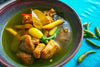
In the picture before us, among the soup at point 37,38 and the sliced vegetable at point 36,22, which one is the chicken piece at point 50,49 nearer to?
the soup at point 37,38

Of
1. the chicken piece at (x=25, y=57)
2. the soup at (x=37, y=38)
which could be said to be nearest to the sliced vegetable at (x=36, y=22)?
the soup at (x=37, y=38)

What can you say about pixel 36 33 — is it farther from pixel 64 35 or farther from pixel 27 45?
pixel 64 35

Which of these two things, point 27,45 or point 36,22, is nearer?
point 27,45

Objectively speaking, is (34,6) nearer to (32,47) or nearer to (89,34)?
(32,47)

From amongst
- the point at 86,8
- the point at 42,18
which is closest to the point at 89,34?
the point at 86,8

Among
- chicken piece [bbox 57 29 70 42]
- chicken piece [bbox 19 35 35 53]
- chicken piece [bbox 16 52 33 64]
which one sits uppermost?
chicken piece [bbox 57 29 70 42]

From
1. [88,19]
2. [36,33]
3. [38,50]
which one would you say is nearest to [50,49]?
[38,50]

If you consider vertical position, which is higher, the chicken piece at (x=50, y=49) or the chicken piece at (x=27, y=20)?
the chicken piece at (x=27, y=20)

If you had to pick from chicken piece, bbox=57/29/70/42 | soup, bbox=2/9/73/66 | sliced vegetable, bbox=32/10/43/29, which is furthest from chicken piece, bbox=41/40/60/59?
sliced vegetable, bbox=32/10/43/29

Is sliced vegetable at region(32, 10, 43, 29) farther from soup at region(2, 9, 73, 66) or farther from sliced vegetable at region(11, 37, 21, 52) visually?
sliced vegetable at region(11, 37, 21, 52)
